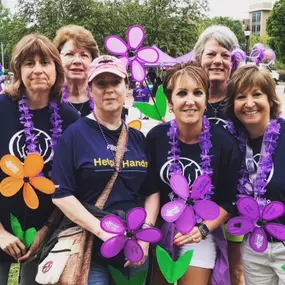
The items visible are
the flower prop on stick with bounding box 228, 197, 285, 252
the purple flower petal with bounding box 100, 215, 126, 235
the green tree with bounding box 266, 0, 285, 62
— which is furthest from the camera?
the green tree with bounding box 266, 0, 285, 62

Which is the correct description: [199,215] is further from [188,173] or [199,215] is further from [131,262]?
[131,262]

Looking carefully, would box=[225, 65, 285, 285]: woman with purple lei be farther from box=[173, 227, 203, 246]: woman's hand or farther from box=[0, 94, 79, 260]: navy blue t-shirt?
box=[0, 94, 79, 260]: navy blue t-shirt

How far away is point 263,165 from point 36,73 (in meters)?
1.34

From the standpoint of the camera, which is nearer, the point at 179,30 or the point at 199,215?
the point at 199,215

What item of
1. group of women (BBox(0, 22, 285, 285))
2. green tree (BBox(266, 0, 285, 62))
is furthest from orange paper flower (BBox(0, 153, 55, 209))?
green tree (BBox(266, 0, 285, 62))

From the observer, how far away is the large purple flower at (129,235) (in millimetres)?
2010

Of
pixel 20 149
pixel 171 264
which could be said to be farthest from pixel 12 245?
pixel 171 264

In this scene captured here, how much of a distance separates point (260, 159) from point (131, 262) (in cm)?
91

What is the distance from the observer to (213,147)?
2344 mm

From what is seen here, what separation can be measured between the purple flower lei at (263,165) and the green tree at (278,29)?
38.0 m

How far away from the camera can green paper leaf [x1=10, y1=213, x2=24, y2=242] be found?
228cm

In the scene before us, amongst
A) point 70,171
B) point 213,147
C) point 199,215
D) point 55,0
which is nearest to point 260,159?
point 213,147

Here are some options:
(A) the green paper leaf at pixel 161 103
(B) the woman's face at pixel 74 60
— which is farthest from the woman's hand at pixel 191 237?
(B) the woman's face at pixel 74 60

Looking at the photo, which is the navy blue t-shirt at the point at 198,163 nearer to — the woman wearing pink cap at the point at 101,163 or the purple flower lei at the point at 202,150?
the purple flower lei at the point at 202,150
